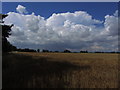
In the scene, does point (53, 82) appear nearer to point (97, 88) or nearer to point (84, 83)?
point (84, 83)

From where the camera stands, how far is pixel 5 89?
16.2 feet

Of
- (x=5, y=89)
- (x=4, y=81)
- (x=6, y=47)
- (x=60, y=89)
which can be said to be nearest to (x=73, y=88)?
(x=60, y=89)

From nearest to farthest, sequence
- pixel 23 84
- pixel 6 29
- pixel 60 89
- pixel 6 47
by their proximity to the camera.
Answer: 1. pixel 60 89
2. pixel 23 84
3. pixel 6 47
4. pixel 6 29

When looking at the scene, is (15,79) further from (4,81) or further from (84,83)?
(84,83)

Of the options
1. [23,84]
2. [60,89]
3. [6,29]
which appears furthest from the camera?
[6,29]

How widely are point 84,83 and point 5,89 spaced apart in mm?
2390

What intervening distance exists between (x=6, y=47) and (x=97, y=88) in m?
9.50

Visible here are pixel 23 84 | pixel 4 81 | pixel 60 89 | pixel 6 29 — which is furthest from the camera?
pixel 6 29

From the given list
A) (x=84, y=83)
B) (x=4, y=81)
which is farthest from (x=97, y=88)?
(x=4, y=81)

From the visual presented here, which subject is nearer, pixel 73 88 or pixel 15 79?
pixel 73 88

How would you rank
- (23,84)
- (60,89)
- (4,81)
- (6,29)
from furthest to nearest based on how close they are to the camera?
(6,29)
(4,81)
(23,84)
(60,89)

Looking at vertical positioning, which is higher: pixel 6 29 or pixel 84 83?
pixel 6 29

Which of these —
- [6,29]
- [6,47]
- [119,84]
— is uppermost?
[6,29]

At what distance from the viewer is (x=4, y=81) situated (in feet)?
18.7
